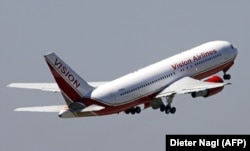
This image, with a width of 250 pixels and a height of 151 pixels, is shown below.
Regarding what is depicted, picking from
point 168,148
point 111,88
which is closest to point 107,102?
point 111,88

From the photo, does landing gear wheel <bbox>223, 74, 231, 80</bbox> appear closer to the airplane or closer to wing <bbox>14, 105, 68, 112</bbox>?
the airplane

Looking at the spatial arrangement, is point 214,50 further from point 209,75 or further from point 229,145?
point 229,145

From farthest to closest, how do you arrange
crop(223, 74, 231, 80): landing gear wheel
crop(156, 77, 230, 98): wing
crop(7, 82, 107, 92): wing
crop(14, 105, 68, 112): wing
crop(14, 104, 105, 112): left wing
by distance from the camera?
crop(223, 74, 231, 80): landing gear wheel → crop(7, 82, 107, 92): wing → crop(156, 77, 230, 98): wing → crop(14, 104, 105, 112): left wing → crop(14, 105, 68, 112): wing

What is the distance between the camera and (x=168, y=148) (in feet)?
468

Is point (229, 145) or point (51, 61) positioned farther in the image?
point (51, 61)

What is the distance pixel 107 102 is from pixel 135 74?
298 inches

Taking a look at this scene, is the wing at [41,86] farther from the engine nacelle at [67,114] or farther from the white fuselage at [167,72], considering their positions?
the engine nacelle at [67,114]

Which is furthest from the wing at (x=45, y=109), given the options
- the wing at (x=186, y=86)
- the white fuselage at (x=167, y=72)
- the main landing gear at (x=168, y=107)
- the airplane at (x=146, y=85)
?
the main landing gear at (x=168, y=107)

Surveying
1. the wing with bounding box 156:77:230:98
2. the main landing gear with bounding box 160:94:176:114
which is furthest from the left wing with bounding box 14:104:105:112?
the main landing gear with bounding box 160:94:176:114

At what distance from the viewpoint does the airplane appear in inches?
6103

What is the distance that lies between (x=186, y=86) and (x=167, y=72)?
310 centimetres

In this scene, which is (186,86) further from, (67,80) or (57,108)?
(57,108)

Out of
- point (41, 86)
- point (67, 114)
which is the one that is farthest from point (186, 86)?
point (67, 114)

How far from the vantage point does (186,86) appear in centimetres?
16700
